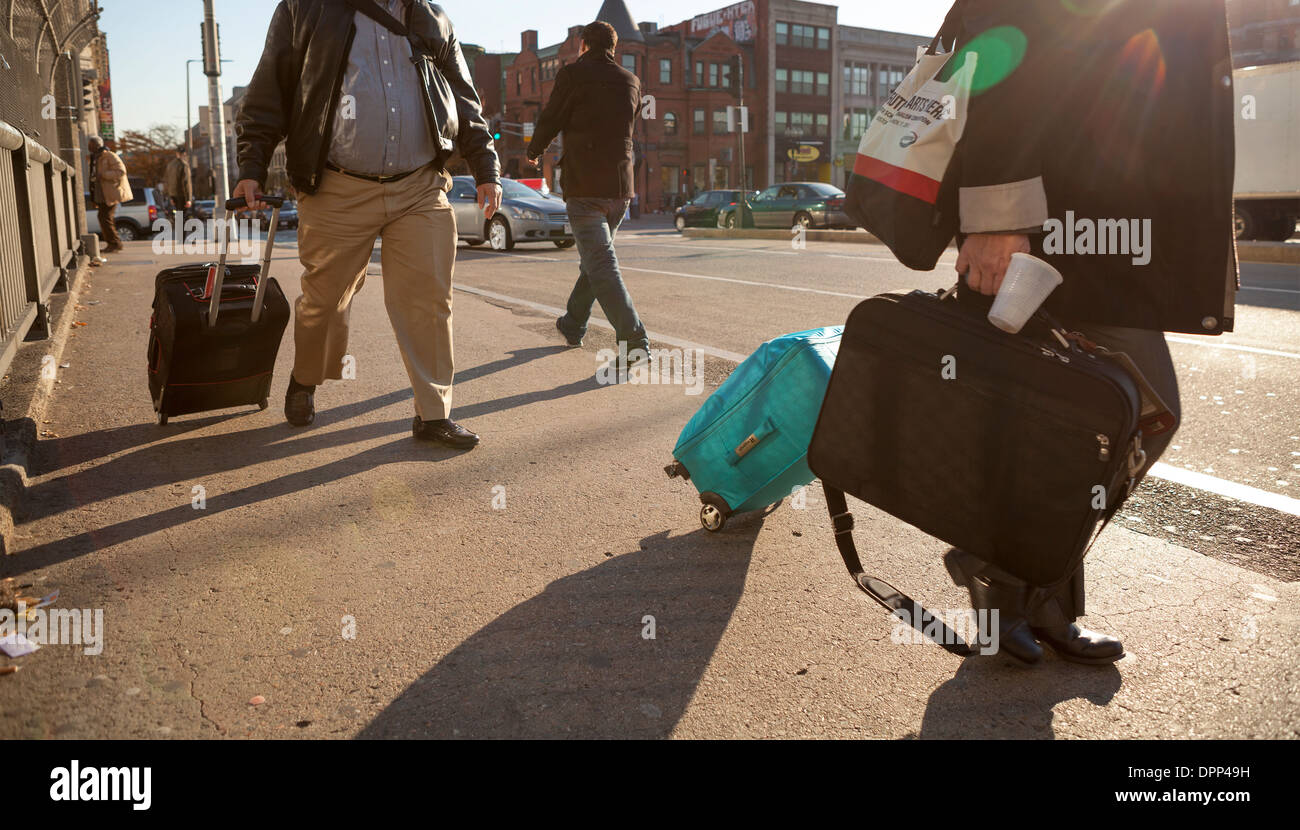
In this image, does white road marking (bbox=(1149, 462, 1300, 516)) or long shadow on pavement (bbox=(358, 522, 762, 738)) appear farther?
white road marking (bbox=(1149, 462, 1300, 516))

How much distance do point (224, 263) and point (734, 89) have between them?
201ft

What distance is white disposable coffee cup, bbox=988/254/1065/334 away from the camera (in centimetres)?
209

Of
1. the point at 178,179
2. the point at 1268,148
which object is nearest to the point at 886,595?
the point at 1268,148

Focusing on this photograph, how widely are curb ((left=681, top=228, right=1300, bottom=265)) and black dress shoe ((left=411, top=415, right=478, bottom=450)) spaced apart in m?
2.89

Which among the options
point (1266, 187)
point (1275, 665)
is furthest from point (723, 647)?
point (1266, 187)

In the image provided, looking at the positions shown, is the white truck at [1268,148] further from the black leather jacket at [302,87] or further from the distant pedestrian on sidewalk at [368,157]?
the black leather jacket at [302,87]

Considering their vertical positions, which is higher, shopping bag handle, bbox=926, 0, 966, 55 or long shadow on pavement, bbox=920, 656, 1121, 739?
shopping bag handle, bbox=926, 0, 966, 55

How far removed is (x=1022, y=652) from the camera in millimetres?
2484

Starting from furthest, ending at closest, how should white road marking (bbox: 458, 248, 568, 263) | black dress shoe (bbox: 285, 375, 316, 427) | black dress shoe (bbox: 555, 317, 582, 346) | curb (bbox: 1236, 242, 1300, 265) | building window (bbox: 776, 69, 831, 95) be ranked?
building window (bbox: 776, 69, 831, 95) → white road marking (bbox: 458, 248, 568, 263) → curb (bbox: 1236, 242, 1300, 265) → black dress shoe (bbox: 555, 317, 582, 346) → black dress shoe (bbox: 285, 375, 316, 427)

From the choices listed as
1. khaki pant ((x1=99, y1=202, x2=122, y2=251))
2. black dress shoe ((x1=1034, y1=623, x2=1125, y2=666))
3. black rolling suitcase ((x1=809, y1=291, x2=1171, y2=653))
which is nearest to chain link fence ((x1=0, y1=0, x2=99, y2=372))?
black rolling suitcase ((x1=809, y1=291, x2=1171, y2=653))

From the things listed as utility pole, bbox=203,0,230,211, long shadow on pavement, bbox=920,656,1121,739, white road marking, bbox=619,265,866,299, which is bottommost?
long shadow on pavement, bbox=920,656,1121,739

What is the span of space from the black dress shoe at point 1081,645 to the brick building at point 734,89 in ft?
198

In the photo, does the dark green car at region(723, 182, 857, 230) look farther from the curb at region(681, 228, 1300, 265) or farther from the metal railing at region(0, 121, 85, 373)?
the metal railing at region(0, 121, 85, 373)
